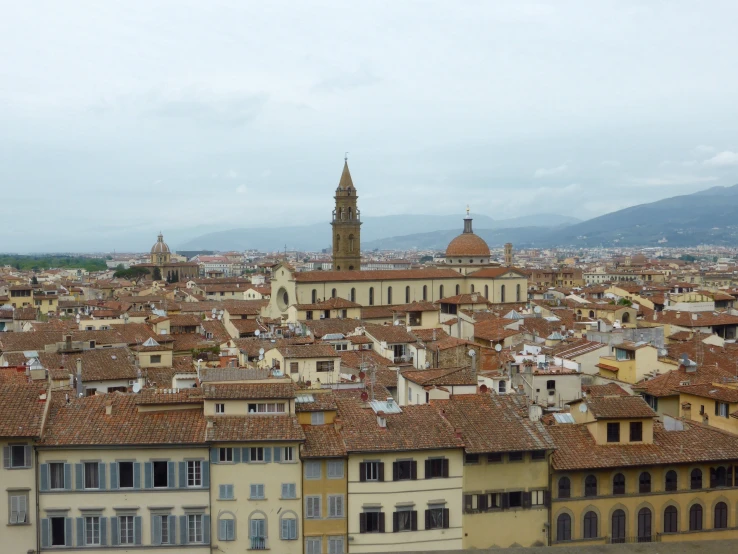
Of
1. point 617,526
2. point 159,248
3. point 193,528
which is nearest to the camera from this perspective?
point 193,528

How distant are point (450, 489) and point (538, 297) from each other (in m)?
71.6

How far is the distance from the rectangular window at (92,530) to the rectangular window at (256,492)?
3292 mm

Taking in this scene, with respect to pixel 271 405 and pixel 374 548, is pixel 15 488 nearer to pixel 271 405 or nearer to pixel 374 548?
pixel 271 405

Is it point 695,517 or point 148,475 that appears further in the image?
point 695,517

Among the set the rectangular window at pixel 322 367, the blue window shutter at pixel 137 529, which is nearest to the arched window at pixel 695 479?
the blue window shutter at pixel 137 529

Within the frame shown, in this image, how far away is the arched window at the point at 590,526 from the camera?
19.9 m

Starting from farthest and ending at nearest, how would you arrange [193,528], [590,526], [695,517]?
[695,517]
[590,526]
[193,528]

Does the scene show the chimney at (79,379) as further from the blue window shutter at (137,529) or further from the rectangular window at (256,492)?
the rectangular window at (256,492)

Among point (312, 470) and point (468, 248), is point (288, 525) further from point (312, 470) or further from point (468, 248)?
point (468, 248)

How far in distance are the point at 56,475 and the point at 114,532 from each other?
1.76 m

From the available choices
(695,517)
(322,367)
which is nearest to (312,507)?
(695,517)

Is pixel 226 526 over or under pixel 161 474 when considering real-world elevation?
under

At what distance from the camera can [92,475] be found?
61.6 ft

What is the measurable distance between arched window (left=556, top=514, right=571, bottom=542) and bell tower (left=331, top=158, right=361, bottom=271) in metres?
70.0
